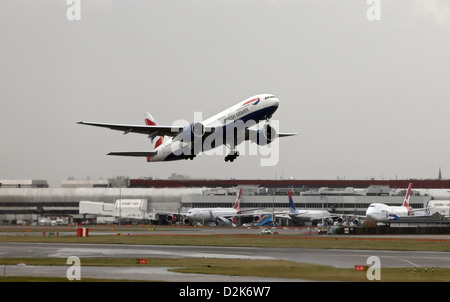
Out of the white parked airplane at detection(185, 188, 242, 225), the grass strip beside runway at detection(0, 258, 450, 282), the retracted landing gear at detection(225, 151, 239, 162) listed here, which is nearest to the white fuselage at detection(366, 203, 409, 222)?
the white parked airplane at detection(185, 188, 242, 225)

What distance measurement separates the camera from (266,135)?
65000mm

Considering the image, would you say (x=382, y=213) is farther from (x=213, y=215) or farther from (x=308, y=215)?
(x=213, y=215)

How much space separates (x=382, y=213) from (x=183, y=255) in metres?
69.2

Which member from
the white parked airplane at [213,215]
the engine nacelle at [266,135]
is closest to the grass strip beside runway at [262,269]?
the engine nacelle at [266,135]

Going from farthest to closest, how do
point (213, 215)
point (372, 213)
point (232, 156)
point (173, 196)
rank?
point (213, 215)
point (372, 213)
point (173, 196)
point (232, 156)

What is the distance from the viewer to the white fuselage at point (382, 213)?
11044cm

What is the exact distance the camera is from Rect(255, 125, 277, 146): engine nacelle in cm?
6456

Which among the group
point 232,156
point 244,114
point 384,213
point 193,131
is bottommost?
point 384,213

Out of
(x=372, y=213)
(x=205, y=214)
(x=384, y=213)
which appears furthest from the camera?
(x=205, y=214)

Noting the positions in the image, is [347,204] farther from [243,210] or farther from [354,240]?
[354,240]

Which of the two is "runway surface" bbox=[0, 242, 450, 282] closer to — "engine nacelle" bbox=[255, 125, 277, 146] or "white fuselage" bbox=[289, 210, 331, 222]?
"engine nacelle" bbox=[255, 125, 277, 146]

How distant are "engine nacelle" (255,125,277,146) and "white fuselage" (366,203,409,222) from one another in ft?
162

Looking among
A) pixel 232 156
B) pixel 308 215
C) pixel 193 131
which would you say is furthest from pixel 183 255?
pixel 308 215

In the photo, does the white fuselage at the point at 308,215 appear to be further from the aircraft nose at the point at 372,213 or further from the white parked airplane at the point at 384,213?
the aircraft nose at the point at 372,213
